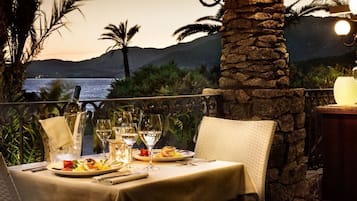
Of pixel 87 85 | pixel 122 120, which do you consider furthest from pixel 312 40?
pixel 122 120

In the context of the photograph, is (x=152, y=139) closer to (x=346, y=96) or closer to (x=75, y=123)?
(x=75, y=123)

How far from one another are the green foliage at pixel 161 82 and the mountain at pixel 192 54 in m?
0.16

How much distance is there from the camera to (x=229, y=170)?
280 centimetres

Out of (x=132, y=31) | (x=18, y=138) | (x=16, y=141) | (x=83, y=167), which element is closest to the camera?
(x=83, y=167)

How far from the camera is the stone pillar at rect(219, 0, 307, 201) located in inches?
197

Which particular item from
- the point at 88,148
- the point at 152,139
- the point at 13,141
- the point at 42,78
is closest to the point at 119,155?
the point at 152,139

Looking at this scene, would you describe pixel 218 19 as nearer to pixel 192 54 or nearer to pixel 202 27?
pixel 202 27

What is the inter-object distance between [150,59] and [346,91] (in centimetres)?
582

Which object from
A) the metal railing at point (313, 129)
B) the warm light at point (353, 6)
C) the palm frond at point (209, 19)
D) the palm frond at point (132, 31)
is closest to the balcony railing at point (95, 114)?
the metal railing at point (313, 129)

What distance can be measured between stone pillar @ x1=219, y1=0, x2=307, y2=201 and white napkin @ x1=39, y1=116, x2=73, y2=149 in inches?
92.3

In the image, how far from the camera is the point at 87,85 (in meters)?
9.58

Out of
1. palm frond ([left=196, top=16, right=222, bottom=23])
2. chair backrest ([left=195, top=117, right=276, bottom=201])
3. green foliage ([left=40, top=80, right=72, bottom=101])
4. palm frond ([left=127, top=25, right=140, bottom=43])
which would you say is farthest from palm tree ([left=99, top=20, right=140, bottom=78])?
chair backrest ([left=195, top=117, right=276, bottom=201])

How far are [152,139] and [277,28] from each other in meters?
2.66

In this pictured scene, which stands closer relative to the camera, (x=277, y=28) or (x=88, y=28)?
(x=277, y=28)
